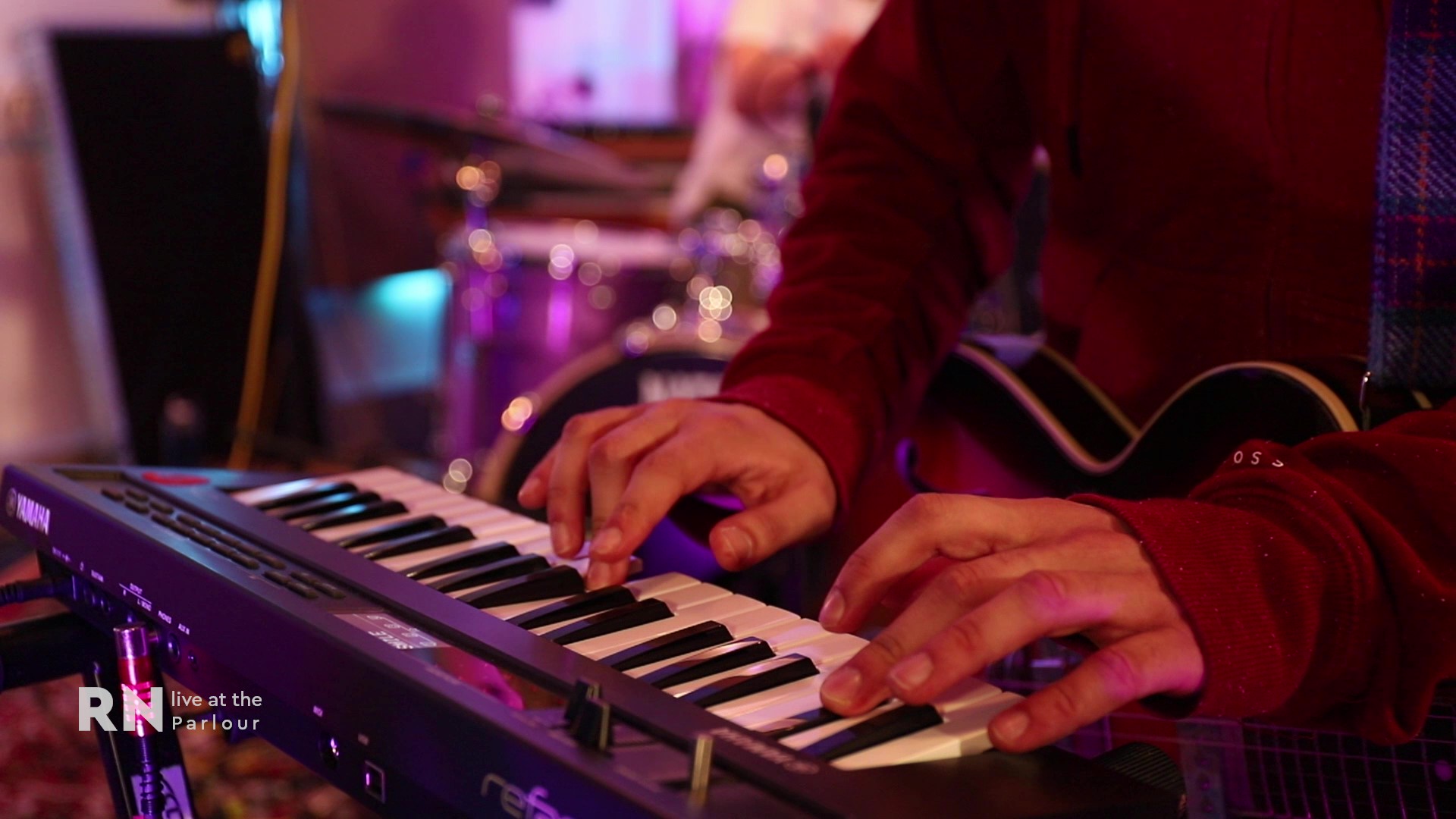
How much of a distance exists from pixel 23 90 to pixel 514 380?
183cm

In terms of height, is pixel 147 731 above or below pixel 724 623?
below

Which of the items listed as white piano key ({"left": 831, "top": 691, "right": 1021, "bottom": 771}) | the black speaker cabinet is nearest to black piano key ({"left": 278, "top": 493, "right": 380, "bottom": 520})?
white piano key ({"left": 831, "top": 691, "right": 1021, "bottom": 771})

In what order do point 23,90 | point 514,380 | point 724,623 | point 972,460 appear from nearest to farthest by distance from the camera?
1. point 724,623
2. point 972,460
3. point 514,380
4. point 23,90

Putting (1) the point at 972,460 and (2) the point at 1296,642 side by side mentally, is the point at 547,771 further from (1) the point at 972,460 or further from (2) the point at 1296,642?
(1) the point at 972,460

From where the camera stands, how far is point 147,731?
81cm

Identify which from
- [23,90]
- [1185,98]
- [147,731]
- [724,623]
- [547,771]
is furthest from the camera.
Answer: [23,90]

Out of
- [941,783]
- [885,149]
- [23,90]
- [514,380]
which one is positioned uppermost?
[23,90]

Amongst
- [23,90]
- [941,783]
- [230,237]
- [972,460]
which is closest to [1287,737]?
[941,783]

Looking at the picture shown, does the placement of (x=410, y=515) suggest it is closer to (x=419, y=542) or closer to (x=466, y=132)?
(x=419, y=542)

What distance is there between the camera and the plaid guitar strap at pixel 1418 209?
0.78 meters

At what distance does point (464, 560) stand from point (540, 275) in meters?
2.34

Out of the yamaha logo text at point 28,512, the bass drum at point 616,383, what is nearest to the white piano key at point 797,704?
the yamaha logo text at point 28,512

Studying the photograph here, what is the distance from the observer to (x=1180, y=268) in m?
1.01

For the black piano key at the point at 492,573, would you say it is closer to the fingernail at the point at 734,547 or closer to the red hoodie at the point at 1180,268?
the fingernail at the point at 734,547
